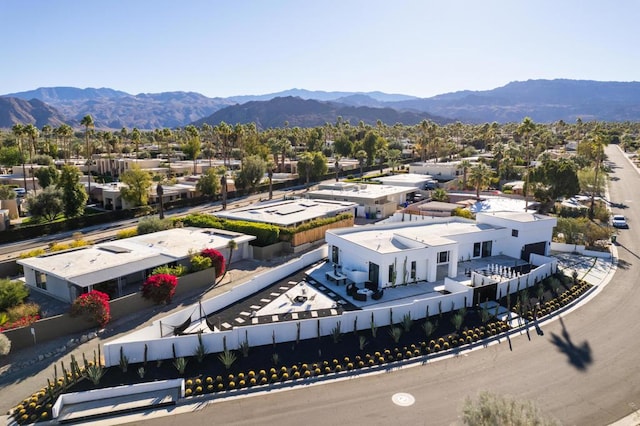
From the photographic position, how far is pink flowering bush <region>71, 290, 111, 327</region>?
25031 mm

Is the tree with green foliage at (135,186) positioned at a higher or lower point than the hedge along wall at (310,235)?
higher

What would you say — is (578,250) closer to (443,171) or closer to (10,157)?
(443,171)

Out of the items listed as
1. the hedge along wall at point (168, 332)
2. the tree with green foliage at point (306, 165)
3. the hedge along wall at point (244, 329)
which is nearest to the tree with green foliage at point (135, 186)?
the tree with green foliage at point (306, 165)

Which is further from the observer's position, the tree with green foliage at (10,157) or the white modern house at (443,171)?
the white modern house at (443,171)

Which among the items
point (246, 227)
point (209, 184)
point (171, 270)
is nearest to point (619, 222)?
point (246, 227)

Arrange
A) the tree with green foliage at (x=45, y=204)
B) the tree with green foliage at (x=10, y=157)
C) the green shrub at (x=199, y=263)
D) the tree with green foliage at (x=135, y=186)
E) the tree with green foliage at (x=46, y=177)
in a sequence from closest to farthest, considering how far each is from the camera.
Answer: the green shrub at (x=199, y=263) < the tree with green foliage at (x=45, y=204) < the tree with green foliage at (x=135, y=186) < the tree with green foliage at (x=46, y=177) < the tree with green foliage at (x=10, y=157)

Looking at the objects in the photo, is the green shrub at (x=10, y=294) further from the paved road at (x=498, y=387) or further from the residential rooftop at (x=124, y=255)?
the paved road at (x=498, y=387)

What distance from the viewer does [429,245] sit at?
32.6 metres

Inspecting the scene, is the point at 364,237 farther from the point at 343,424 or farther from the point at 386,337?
the point at 343,424

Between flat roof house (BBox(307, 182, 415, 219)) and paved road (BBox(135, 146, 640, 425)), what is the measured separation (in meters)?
33.5

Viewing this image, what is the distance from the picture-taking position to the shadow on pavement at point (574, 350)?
2273 cm

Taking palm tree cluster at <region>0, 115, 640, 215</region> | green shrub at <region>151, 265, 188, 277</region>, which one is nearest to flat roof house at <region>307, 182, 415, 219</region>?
palm tree cluster at <region>0, 115, 640, 215</region>

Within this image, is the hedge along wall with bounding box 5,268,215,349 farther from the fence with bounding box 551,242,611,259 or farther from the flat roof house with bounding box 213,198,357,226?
the fence with bounding box 551,242,611,259

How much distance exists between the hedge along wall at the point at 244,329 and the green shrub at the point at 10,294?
8988 millimetres
